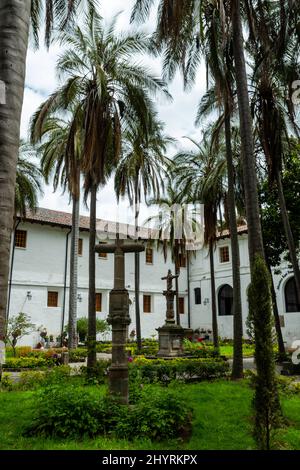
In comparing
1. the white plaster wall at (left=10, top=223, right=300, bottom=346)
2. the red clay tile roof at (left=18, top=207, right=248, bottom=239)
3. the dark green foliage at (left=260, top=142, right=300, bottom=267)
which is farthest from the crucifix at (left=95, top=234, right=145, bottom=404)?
the red clay tile roof at (left=18, top=207, right=248, bottom=239)

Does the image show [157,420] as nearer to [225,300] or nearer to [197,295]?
[225,300]

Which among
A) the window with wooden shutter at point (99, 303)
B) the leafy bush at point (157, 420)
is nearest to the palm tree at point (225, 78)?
the leafy bush at point (157, 420)

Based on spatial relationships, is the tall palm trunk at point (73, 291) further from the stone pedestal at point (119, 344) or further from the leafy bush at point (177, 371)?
the stone pedestal at point (119, 344)

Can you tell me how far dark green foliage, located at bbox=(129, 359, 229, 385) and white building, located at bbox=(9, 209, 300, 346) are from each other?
10.9m

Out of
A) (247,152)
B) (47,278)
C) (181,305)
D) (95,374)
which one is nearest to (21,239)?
(47,278)

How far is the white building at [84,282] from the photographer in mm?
25766

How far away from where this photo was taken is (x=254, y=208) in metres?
8.48

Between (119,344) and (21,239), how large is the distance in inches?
796

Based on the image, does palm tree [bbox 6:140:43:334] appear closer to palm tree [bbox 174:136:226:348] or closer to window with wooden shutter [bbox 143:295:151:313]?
palm tree [bbox 174:136:226:348]

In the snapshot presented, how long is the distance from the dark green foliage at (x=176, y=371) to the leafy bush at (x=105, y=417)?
3.51 meters

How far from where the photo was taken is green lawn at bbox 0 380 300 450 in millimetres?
5422

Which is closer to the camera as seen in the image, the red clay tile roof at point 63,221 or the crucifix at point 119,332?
the crucifix at point 119,332

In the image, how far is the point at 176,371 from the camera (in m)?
11.5
